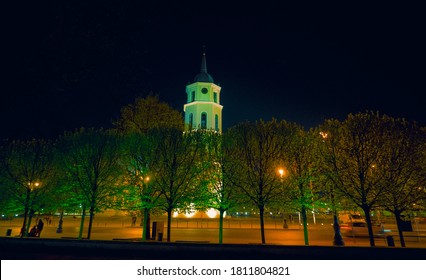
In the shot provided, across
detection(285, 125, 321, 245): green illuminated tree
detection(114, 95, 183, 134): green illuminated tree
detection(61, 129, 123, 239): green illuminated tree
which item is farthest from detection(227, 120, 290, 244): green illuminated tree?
detection(114, 95, 183, 134): green illuminated tree

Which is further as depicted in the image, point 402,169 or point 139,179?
point 139,179

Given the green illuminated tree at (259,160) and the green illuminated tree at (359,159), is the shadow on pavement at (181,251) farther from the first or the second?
the green illuminated tree at (259,160)

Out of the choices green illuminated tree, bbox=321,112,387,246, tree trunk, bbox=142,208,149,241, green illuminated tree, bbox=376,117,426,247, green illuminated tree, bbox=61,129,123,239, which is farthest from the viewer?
green illuminated tree, bbox=61,129,123,239

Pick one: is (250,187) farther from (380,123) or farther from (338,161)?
(380,123)

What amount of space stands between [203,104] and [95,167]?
105 ft

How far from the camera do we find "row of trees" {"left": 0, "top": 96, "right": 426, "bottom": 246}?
20703mm

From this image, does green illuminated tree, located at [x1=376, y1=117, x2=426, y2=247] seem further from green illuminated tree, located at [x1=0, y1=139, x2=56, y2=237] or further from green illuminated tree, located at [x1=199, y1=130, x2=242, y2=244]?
green illuminated tree, located at [x1=0, y1=139, x2=56, y2=237]

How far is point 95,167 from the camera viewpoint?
85.0 feet

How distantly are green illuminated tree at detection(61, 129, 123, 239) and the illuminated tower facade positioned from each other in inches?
1086

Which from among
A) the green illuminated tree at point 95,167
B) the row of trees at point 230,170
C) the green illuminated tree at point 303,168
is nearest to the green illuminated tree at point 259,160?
the row of trees at point 230,170

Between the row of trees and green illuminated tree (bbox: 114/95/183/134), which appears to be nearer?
the row of trees

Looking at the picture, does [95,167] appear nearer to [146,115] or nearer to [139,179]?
[139,179]

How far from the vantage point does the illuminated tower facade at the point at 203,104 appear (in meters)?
55.0

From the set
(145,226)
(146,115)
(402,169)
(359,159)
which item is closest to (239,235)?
(145,226)
